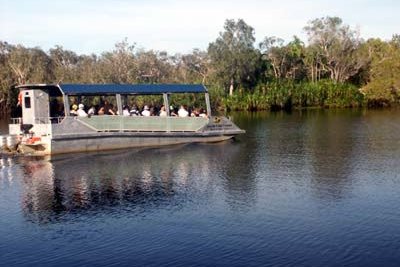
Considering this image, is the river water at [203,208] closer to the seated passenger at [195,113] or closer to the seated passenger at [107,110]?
the seated passenger at [107,110]

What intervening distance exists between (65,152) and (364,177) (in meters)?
15.4

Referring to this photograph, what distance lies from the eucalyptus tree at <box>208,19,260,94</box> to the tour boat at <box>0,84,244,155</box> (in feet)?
138

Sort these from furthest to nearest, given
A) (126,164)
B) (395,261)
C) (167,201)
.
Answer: (126,164) → (167,201) → (395,261)

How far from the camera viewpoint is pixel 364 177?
2255 centimetres

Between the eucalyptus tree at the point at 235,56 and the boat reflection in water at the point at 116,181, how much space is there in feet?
149

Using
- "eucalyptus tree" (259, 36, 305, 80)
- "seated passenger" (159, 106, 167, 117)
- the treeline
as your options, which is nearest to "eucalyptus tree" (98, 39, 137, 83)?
the treeline

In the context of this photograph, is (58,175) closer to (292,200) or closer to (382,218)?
(292,200)

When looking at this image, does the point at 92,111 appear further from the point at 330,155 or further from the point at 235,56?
the point at 235,56

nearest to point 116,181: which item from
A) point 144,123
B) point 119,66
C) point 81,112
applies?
point 81,112

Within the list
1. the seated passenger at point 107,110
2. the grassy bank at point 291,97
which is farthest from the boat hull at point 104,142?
the grassy bank at point 291,97

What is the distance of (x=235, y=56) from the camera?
75250mm

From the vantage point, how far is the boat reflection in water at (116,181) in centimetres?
1834

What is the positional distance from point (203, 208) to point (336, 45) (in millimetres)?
66214

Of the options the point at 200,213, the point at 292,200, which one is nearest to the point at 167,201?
the point at 200,213
